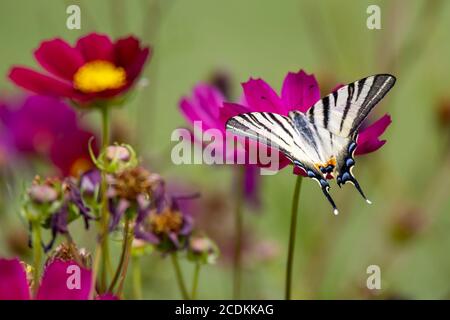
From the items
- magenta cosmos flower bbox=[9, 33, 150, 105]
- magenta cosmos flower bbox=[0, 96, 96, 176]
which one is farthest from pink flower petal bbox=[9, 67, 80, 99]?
magenta cosmos flower bbox=[0, 96, 96, 176]

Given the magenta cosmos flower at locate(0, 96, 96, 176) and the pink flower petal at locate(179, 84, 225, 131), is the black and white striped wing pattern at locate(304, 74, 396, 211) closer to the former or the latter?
the pink flower petal at locate(179, 84, 225, 131)

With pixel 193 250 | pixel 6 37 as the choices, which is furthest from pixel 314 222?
pixel 6 37

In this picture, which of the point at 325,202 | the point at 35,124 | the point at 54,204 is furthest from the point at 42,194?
the point at 325,202

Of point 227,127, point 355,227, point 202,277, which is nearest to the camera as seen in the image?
point 227,127

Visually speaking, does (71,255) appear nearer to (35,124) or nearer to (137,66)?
(137,66)

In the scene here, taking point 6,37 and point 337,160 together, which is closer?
point 337,160

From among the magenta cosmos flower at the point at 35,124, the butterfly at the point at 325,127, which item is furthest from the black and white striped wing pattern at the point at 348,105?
the magenta cosmos flower at the point at 35,124

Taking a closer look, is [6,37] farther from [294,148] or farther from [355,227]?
[294,148]
